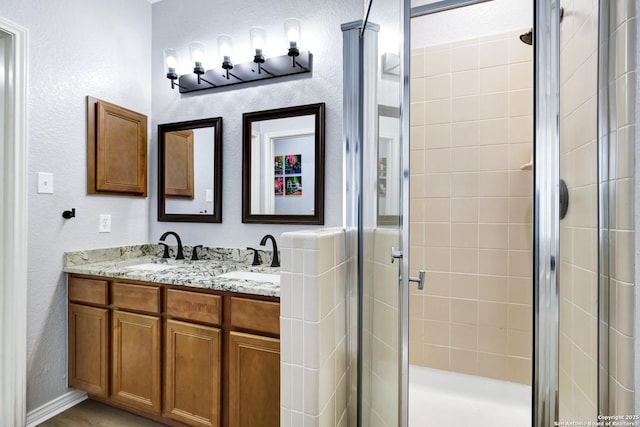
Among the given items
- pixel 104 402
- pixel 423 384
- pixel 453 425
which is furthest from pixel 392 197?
pixel 104 402

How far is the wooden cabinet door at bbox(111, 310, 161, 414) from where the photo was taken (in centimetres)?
159

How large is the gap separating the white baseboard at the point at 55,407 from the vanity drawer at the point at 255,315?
1309 millimetres

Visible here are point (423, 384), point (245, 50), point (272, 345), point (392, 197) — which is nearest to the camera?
point (392, 197)

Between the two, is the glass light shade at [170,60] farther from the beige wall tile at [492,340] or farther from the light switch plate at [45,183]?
the beige wall tile at [492,340]

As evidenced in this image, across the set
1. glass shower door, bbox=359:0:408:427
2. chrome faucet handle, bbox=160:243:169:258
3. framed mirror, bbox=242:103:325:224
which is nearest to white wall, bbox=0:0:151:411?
chrome faucet handle, bbox=160:243:169:258

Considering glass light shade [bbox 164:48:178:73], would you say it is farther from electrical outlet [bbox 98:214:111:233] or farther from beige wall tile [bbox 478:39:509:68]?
beige wall tile [bbox 478:39:509:68]

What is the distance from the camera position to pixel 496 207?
1.78 metres

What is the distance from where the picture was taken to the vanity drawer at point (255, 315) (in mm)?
1327

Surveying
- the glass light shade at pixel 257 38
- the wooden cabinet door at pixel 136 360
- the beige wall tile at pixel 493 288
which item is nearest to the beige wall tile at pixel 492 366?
the beige wall tile at pixel 493 288

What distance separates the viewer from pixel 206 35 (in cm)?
215

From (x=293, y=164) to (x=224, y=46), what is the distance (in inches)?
35.4

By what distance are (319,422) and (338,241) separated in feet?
2.01

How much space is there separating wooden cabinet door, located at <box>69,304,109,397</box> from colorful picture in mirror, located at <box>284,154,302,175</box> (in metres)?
1.29

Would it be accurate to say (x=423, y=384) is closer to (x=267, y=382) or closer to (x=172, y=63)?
(x=267, y=382)
